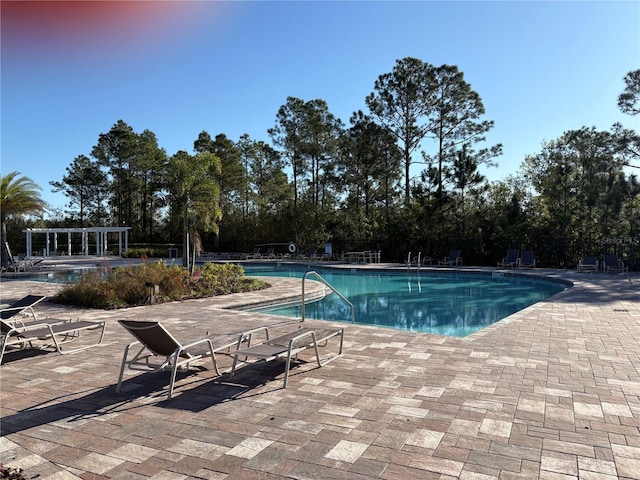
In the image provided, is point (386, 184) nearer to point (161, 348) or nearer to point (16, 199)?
point (16, 199)

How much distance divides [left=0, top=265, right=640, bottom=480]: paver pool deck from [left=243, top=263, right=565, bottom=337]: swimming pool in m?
3.46

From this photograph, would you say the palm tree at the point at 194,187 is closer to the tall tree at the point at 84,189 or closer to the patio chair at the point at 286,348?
the patio chair at the point at 286,348

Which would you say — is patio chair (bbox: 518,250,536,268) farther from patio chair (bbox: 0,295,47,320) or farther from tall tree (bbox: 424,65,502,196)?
patio chair (bbox: 0,295,47,320)

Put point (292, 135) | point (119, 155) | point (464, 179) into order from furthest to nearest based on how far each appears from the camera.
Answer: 1. point (119, 155)
2. point (292, 135)
3. point (464, 179)

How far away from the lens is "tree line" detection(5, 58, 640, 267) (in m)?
17.4

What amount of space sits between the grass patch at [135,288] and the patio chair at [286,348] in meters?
5.28

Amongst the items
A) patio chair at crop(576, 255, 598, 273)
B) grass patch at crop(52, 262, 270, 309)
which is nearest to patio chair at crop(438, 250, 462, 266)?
patio chair at crop(576, 255, 598, 273)

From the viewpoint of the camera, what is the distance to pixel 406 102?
24531 millimetres

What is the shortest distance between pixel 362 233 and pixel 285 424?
821 inches

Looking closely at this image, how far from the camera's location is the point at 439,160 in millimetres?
23625

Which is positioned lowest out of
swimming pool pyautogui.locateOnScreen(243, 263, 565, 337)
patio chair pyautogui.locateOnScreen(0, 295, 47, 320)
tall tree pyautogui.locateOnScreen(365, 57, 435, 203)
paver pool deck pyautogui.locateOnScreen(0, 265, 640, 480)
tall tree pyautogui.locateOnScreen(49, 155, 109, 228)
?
swimming pool pyautogui.locateOnScreen(243, 263, 565, 337)

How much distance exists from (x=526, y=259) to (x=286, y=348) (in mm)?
16320

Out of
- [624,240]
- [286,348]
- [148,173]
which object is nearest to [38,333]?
[286,348]

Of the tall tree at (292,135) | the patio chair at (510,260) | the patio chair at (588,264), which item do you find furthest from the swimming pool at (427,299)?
the tall tree at (292,135)
